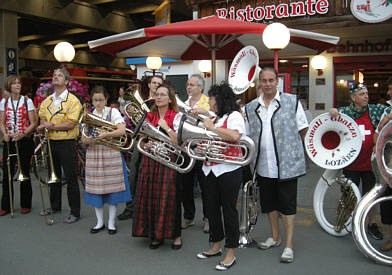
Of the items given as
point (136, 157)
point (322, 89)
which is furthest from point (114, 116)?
point (322, 89)

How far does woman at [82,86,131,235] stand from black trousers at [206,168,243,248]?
53.7 inches

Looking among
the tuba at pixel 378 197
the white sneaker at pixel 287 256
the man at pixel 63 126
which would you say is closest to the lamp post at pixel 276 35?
the tuba at pixel 378 197

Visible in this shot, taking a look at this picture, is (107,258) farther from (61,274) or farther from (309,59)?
(309,59)

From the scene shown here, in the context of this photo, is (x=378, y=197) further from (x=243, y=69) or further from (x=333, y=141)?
(x=243, y=69)

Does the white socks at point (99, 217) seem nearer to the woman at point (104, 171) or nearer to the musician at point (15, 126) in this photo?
the woman at point (104, 171)

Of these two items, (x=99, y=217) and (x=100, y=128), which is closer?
(x=100, y=128)

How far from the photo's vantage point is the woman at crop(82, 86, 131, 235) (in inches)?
176

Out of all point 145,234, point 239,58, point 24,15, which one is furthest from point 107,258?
point 24,15

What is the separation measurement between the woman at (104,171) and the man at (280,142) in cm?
158

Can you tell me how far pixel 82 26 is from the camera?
1955 cm

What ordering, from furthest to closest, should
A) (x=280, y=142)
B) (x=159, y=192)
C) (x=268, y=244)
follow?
(x=268, y=244), (x=159, y=192), (x=280, y=142)

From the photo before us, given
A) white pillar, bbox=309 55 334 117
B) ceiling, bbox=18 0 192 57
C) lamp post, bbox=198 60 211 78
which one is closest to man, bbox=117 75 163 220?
lamp post, bbox=198 60 211 78

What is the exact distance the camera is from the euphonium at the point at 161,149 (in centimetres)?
376

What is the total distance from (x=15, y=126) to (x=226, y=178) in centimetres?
331
